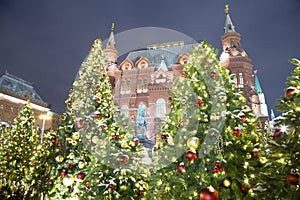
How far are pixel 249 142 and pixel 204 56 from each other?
7.56 feet

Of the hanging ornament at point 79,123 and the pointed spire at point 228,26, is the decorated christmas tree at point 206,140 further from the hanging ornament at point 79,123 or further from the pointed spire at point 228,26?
the pointed spire at point 228,26

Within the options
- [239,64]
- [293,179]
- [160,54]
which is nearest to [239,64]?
[239,64]

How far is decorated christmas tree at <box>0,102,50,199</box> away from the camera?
28.2 feet

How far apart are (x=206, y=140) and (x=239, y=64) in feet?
91.8

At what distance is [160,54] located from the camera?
3600 cm

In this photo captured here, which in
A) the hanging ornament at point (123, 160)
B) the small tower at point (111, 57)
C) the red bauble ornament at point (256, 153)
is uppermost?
the small tower at point (111, 57)

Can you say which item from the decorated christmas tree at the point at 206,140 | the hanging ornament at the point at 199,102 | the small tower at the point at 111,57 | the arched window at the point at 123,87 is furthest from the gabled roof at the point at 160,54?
the hanging ornament at the point at 199,102

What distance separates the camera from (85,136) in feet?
19.6

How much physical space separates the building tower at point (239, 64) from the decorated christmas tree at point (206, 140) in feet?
81.2

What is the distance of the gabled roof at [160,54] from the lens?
34.5m

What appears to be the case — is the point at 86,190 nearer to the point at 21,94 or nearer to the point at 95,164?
the point at 95,164

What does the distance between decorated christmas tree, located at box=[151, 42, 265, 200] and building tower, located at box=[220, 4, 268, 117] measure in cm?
2475

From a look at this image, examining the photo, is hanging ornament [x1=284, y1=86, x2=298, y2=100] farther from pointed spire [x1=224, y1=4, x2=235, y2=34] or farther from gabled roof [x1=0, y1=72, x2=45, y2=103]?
gabled roof [x1=0, y1=72, x2=45, y2=103]

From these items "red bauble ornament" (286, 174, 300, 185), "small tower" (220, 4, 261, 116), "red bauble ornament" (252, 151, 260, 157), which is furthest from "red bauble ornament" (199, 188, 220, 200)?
"small tower" (220, 4, 261, 116)
